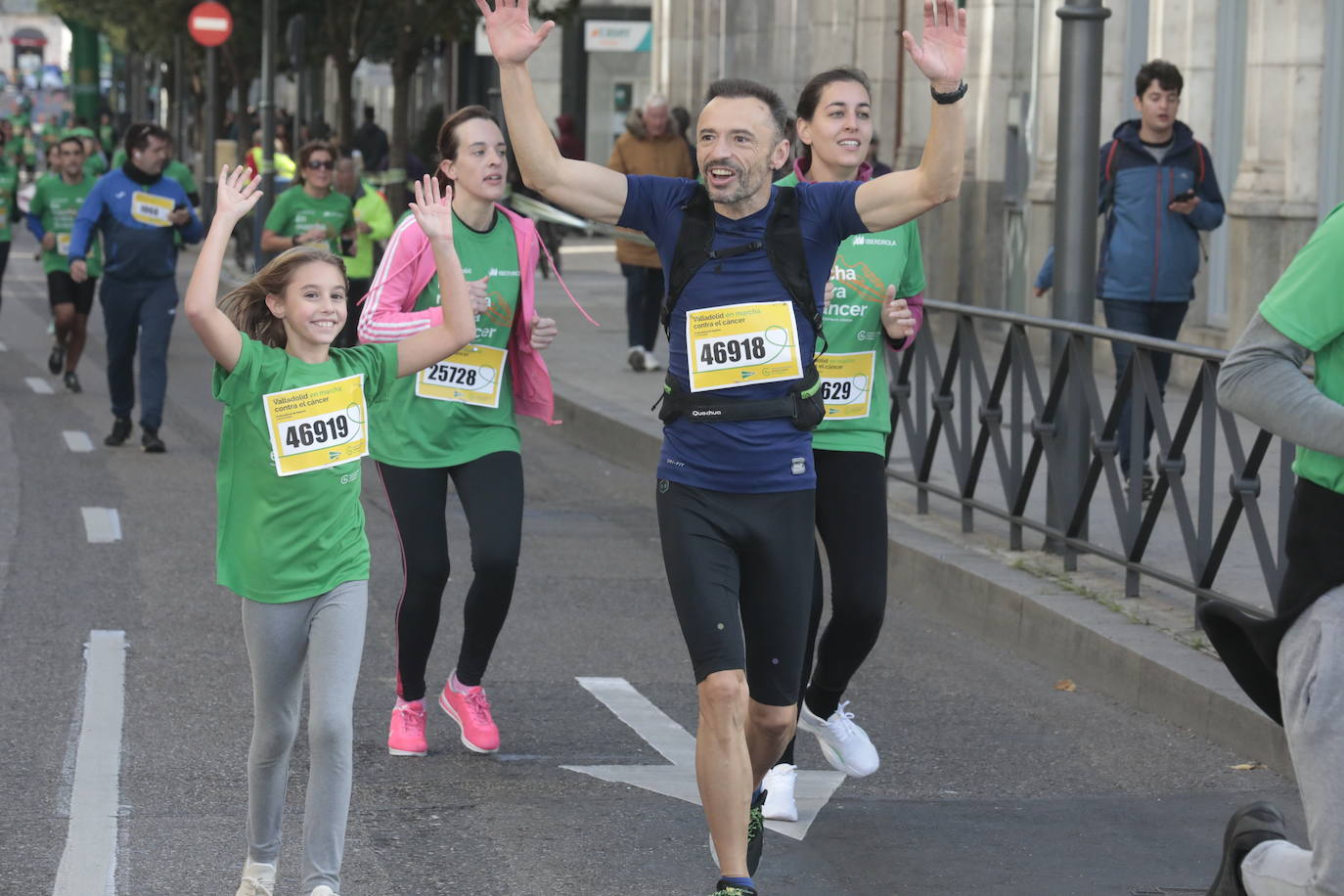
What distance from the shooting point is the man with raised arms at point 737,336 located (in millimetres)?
5031

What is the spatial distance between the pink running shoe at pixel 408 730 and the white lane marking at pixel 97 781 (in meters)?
0.76

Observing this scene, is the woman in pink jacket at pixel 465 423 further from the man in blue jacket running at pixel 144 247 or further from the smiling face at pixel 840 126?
the man in blue jacket running at pixel 144 247

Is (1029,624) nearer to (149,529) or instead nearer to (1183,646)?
(1183,646)

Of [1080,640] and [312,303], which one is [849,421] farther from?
[1080,640]

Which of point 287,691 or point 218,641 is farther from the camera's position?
point 218,641

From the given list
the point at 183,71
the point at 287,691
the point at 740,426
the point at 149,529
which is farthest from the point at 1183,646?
the point at 183,71

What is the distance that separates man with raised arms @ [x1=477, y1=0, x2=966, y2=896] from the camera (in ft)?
16.5

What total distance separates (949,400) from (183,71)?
58.2 meters

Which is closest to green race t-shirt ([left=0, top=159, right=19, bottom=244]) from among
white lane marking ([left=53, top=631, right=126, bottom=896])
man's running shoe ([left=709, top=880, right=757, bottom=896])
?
white lane marking ([left=53, top=631, right=126, bottom=896])

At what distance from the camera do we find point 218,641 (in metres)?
8.26

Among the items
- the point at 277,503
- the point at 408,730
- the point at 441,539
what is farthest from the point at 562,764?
the point at 277,503

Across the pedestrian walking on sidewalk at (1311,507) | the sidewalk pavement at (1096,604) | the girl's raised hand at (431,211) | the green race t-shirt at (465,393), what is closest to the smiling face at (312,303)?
the girl's raised hand at (431,211)

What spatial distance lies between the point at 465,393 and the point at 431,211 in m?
1.26

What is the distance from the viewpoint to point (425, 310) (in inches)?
258
